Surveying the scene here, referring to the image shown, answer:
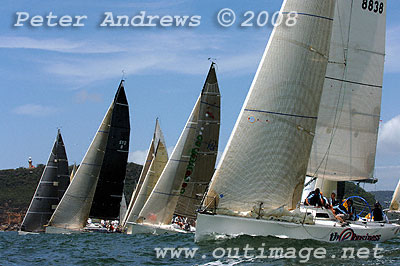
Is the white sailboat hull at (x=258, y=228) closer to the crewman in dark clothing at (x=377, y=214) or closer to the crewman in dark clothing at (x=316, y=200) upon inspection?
the crewman in dark clothing at (x=316, y=200)

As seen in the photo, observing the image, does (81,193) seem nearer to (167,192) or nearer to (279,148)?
(167,192)

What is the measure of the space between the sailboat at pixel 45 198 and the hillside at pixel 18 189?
32.3 metres

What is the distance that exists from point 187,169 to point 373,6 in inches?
482

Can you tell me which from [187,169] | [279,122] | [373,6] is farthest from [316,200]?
[187,169]

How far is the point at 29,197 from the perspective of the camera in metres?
86.8

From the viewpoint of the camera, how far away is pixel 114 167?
38.8 meters

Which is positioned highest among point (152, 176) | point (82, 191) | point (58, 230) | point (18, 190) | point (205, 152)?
point (205, 152)

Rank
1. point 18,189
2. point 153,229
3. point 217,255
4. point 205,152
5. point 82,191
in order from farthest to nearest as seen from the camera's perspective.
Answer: point 18,189 < point 82,191 < point 205,152 < point 153,229 < point 217,255

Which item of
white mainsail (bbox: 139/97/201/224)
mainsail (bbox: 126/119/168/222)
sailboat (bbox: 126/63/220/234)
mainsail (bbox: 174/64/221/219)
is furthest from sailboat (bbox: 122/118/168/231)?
mainsail (bbox: 174/64/221/219)

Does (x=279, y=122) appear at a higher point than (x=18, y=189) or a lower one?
higher

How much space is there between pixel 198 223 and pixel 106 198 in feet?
60.7

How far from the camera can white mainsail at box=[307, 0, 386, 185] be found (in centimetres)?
2842

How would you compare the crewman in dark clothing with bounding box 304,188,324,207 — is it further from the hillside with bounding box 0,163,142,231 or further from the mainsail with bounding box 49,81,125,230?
the hillside with bounding box 0,163,142,231

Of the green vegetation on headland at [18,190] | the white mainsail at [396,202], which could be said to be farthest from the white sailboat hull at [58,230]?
the green vegetation on headland at [18,190]
